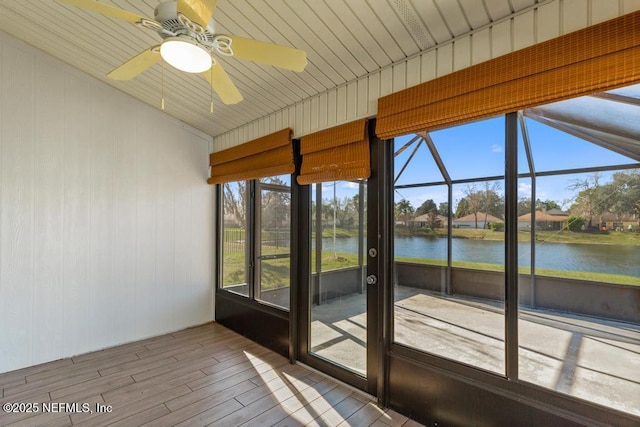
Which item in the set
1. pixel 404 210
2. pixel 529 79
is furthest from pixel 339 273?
pixel 529 79

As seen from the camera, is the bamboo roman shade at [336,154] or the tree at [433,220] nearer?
the tree at [433,220]

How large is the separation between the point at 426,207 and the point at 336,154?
0.88m

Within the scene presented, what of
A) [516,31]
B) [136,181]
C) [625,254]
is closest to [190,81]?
[136,181]

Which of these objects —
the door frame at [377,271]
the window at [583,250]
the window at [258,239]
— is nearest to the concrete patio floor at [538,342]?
the window at [583,250]

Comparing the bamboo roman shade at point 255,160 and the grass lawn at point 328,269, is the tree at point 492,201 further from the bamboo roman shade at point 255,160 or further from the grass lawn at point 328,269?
the bamboo roman shade at point 255,160

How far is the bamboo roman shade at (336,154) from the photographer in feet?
7.82

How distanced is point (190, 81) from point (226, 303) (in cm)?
273

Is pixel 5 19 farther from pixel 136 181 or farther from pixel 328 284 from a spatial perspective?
pixel 328 284

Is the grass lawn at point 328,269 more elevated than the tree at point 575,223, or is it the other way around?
the tree at point 575,223

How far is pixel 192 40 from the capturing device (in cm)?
141

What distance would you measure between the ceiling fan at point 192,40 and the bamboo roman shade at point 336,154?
0.89 m

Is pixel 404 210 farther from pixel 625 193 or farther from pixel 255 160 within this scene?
pixel 255 160

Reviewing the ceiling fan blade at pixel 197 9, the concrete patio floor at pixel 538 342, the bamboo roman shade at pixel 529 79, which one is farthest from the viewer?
the concrete patio floor at pixel 538 342

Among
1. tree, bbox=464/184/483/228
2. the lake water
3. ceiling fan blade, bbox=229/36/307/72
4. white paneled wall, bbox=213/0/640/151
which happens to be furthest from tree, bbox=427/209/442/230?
ceiling fan blade, bbox=229/36/307/72
